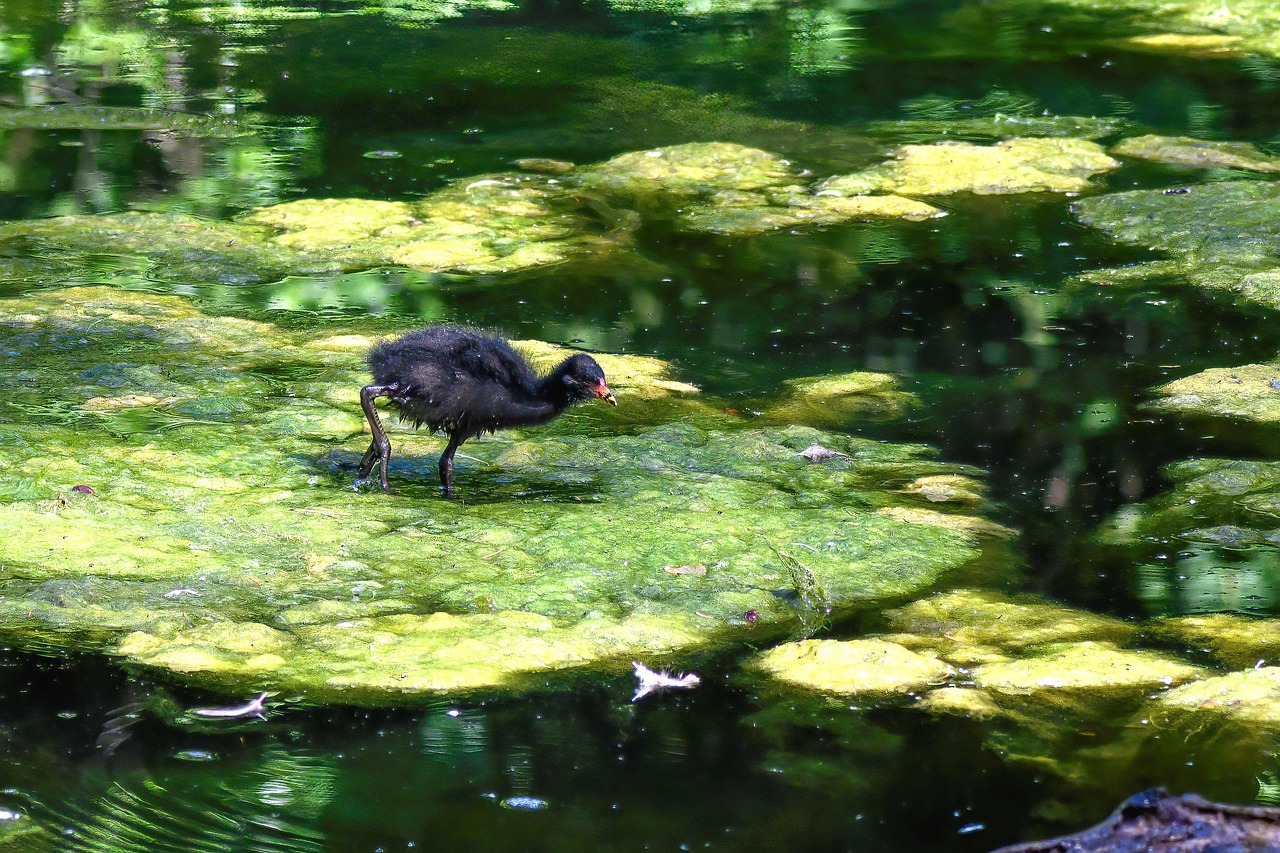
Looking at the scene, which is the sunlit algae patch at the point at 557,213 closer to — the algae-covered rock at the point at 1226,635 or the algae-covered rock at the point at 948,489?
the algae-covered rock at the point at 948,489

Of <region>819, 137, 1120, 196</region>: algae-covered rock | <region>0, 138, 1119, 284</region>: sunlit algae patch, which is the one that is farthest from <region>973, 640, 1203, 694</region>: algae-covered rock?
<region>819, 137, 1120, 196</region>: algae-covered rock

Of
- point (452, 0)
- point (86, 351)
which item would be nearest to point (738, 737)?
point (86, 351)

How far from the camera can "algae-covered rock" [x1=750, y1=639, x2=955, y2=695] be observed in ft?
13.7

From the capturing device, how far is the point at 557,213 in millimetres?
9617

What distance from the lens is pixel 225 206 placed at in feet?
31.4

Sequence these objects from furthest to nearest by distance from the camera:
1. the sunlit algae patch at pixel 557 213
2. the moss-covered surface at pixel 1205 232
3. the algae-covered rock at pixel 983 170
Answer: the algae-covered rock at pixel 983 170 → the sunlit algae patch at pixel 557 213 → the moss-covered surface at pixel 1205 232

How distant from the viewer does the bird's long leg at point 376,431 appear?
5.45 m

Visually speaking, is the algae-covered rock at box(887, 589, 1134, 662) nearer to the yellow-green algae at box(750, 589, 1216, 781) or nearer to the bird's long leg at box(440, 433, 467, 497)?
the yellow-green algae at box(750, 589, 1216, 781)

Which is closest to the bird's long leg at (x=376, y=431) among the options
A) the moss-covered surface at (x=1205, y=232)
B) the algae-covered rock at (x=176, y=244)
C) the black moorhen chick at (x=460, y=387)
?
the black moorhen chick at (x=460, y=387)

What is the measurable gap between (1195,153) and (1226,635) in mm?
7156

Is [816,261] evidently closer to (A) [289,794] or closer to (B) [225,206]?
(B) [225,206]

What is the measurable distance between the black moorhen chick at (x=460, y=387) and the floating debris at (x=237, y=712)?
1.69 m

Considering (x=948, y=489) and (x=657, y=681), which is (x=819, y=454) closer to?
(x=948, y=489)

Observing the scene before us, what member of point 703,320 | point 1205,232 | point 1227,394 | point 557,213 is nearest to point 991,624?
point 1227,394
